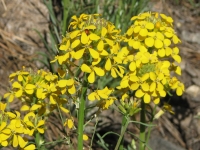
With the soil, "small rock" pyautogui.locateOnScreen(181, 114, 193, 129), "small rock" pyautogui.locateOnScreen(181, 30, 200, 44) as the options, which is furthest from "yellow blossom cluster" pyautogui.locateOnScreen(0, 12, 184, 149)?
"small rock" pyautogui.locateOnScreen(181, 30, 200, 44)

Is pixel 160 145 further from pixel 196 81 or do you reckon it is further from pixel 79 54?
pixel 79 54

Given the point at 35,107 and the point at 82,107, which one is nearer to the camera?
the point at 82,107

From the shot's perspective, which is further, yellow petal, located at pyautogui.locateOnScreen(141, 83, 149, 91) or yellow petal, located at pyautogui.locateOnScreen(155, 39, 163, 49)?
yellow petal, located at pyautogui.locateOnScreen(155, 39, 163, 49)

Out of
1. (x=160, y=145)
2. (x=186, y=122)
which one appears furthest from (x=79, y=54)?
(x=186, y=122)

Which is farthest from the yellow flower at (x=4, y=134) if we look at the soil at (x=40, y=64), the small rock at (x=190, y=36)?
the small rock at (x=190, y=36)

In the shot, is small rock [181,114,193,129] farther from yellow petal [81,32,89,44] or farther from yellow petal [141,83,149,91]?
yellow petal [81,32,89,44]

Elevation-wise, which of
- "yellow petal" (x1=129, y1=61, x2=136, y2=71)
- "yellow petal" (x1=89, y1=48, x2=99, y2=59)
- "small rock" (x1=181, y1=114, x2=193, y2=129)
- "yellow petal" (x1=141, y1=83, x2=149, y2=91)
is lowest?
"small rock" (x1=181, y1=114, x2=193, y2=129)

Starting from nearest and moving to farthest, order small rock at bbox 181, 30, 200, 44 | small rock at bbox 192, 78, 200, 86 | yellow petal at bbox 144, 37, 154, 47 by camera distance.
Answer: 1. yellow petal at bbox 144, 37, 154, 47
2. small rock at bbox 192, 78, 200, 86
3. small rock at bbox 181, 30, 200, 44

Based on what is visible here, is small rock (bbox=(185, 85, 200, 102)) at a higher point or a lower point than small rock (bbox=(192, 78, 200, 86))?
lower

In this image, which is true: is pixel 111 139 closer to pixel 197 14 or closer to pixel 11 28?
pixel 11 28

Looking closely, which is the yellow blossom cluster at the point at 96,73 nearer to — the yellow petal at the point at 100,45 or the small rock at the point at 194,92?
the yellow petal at the point at 100,45

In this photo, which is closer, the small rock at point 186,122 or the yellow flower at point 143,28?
the yellow flower at point 143,28
